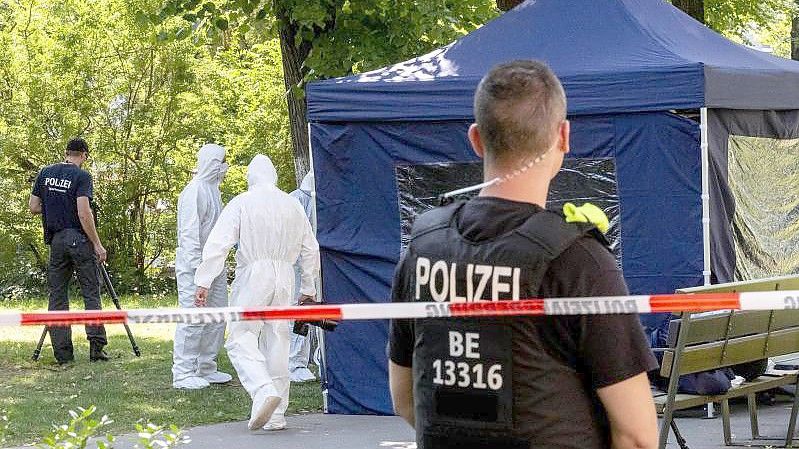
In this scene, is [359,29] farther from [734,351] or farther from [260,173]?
[734,351]

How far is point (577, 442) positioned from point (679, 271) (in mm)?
6425

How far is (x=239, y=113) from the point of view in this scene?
23.1 metres

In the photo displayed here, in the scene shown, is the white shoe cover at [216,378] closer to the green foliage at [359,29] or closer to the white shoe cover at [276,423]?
the white shoe cover at [276,423]

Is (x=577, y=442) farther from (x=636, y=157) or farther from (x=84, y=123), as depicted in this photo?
(x=84, y=123)

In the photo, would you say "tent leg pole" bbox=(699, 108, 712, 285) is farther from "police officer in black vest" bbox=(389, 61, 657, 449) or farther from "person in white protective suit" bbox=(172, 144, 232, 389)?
"police officer in black vest" bbox=(389, 61, 657, 449)

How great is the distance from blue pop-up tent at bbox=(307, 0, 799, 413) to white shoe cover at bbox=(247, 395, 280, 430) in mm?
1027

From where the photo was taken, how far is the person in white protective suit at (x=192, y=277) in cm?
1097

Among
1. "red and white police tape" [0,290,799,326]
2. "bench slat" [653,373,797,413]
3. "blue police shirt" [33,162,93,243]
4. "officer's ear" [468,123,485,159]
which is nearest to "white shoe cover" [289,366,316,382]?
"blue police shirt" [33,162,93,243]

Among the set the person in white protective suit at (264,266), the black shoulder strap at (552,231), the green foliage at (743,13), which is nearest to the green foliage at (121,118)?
the green foliage at (743,13)

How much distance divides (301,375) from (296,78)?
9.68 ft

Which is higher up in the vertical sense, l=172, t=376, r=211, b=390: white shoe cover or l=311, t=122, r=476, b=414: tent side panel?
l=311, t=122, r=476, b=414: tent side panel

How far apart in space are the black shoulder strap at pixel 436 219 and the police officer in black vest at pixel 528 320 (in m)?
0.02

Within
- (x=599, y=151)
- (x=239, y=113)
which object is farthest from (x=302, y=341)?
(x=239, y=113)

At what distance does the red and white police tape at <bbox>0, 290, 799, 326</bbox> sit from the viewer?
270cm
